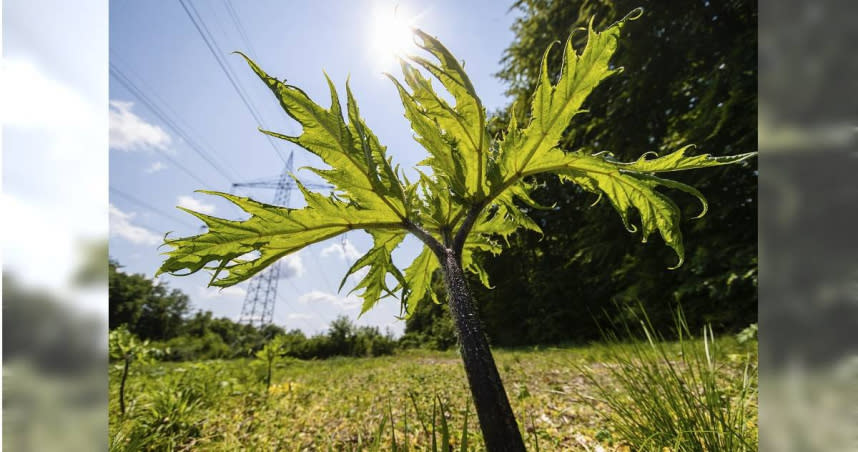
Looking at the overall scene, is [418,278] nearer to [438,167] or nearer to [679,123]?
[438,167]

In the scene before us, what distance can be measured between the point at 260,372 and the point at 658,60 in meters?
8.59

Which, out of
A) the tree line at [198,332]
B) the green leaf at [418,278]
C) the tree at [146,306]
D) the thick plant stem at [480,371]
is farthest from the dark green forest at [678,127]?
the tree at [146,306]

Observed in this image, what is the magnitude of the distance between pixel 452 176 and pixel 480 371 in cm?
48

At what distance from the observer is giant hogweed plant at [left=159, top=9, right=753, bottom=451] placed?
2.44 feet

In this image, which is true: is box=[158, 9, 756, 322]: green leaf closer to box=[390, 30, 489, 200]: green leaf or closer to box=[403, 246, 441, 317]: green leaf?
box=[390, 30, 489, 200]: green leaf

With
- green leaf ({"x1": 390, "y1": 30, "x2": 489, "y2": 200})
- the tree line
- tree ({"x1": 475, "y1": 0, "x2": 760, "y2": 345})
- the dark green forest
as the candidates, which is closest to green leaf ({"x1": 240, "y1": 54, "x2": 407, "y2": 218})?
green leaf ({"x1": 390, "y1": 30, "x2": 489, "y2": 200})

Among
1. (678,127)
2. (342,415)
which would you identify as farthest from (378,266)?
(678,127)

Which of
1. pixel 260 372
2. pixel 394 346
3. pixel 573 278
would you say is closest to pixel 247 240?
pixel 260 372

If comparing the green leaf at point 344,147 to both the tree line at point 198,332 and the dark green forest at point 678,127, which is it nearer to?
the dark green forest at point 678,127

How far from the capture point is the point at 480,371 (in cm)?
74

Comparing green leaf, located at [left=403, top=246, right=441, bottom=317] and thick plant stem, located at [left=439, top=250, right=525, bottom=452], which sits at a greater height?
green leaf, located at [left=403, top=246, right=441, bottom=317]

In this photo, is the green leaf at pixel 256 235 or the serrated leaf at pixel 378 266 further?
the serrated leaf at pixel 378 266

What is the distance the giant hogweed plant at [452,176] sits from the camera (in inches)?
29.3

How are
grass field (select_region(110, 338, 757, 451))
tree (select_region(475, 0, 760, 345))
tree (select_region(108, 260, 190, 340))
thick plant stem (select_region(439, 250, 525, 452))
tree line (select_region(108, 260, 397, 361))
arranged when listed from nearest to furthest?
thick plant stem (select_region(439, 250, 525, 452)) → grass field (select_region(110, 338, 757, 451)) → tree (select_region(475, 0, 760, 345)) → tree line (select_region(108, 260, 397, 361)) → tree (select_region(108, 260, 190, 340))
